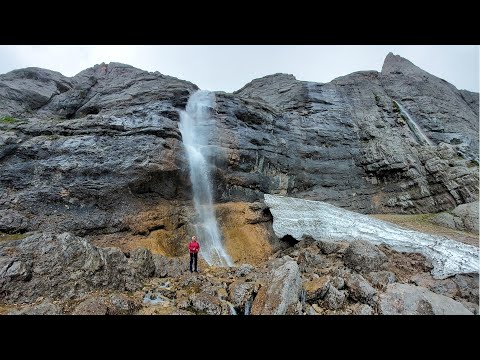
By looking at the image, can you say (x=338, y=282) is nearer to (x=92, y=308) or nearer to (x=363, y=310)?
(x=363, y=310)

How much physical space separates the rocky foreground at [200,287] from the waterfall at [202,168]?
494cm

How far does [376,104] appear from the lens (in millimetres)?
34375

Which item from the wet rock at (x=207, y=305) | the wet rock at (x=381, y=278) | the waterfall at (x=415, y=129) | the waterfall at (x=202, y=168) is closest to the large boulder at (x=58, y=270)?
the wet rock at (x=207, y=305)

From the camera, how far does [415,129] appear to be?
30.8 m

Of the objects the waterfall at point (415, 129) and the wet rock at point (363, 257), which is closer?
the wet rock at point (363, 257)

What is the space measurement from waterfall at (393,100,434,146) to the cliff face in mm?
460

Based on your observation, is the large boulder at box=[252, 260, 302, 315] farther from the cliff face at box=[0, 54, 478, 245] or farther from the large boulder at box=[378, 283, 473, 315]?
the cliff face at box=[0, 54, 478, 245]

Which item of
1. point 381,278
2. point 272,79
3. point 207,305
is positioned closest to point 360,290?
point 381,278

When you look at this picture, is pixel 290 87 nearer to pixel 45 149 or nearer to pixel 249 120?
pixel 249 120

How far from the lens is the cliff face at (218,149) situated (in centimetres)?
1950

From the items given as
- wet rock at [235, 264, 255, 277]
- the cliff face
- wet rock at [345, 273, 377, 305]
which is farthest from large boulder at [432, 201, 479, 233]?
wet rock at [235, 264, 255, 277]

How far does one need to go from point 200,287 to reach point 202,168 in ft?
39.6

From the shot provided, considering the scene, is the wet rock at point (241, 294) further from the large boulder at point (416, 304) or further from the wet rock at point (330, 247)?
the wet rock at point (330, 247)
